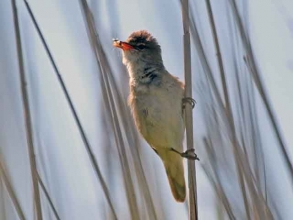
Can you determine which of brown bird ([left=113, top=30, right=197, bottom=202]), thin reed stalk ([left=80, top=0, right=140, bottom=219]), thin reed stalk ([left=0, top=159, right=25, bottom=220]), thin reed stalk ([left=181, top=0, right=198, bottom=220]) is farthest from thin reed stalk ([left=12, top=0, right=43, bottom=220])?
brown bird ([left=113, top=30, right=197, bottom=202])

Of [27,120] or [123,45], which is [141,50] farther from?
[27,120]

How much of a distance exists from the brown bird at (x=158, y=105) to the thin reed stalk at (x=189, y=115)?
27.1 inches

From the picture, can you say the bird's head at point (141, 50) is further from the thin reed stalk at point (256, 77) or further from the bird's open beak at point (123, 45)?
the thin reed stalk at point (256, 77)

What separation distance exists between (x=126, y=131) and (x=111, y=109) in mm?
169

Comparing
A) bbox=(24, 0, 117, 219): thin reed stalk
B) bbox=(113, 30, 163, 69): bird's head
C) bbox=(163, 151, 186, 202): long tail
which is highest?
bbox=(113, 30, 163, 69): bird's head

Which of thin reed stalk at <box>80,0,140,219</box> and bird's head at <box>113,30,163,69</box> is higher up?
bird's head at <box>113,30,163,69</box>

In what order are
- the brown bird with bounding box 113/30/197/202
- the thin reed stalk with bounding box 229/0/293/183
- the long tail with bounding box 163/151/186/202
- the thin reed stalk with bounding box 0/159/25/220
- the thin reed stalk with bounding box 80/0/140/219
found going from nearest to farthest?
the thin reed stalk with bounding box 0/159/25/220, the thin reed stalk with bounding box 229/0/293/183, the thin reed stalk with bounding box 80/0/140/219, the brown bird with bounding box 113/30/197/202, the long tail with bounding box 163/151/186/202

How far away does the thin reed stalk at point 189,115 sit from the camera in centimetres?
242

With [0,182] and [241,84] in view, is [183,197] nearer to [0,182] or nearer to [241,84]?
[241,84]

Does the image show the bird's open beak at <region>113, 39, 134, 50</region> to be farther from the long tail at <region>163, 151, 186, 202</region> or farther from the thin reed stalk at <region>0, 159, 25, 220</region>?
the thin reed stalk at <region>0, 159, 25, 220</region>

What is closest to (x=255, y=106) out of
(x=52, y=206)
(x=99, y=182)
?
(x=99, y=182)

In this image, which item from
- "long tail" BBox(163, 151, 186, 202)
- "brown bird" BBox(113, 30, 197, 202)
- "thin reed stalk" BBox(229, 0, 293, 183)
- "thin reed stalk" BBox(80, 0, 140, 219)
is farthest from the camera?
"long tail" BBox(163, 151, 186, 202)

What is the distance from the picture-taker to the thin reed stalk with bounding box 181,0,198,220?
2422 millimetres

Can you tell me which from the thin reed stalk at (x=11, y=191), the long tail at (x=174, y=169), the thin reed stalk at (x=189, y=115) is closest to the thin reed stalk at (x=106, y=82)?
the thin reed stalk at (x=189, y=115)
